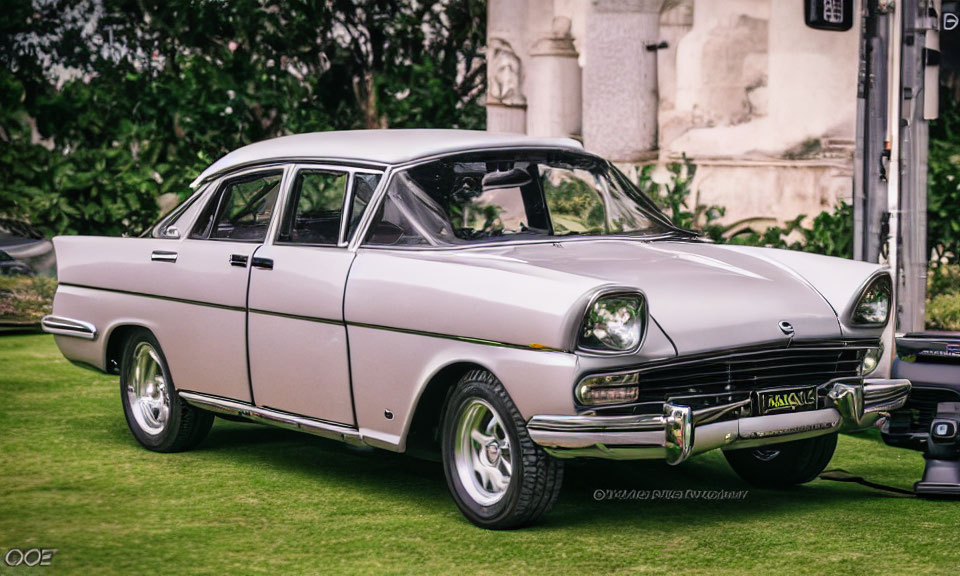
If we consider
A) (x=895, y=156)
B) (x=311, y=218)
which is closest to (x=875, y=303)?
(x=895, y=156)

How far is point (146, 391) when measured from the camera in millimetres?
7461

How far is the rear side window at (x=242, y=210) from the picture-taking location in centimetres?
680

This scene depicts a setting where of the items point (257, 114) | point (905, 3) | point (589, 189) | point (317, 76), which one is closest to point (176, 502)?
point (589, 189)

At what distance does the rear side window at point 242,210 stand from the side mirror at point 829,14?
126 inches

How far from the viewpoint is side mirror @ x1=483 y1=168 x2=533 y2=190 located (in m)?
6.38

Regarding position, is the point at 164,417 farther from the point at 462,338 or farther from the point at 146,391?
the point at 462,338

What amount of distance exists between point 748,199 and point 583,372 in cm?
801

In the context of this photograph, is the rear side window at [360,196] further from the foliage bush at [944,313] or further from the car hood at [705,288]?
the foliage bush at [944,313]

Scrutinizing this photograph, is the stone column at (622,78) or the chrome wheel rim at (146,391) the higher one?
the stone column at (622,78)

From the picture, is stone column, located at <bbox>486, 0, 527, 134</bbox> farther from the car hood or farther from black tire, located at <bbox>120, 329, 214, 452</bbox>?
the car hood

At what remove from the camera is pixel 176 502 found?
6.07m

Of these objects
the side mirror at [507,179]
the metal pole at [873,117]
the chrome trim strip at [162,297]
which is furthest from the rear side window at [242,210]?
the metal pole at [873,117]

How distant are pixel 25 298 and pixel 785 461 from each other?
864 cm

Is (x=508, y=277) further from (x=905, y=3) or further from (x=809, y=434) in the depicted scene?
(x=905, y=3)
